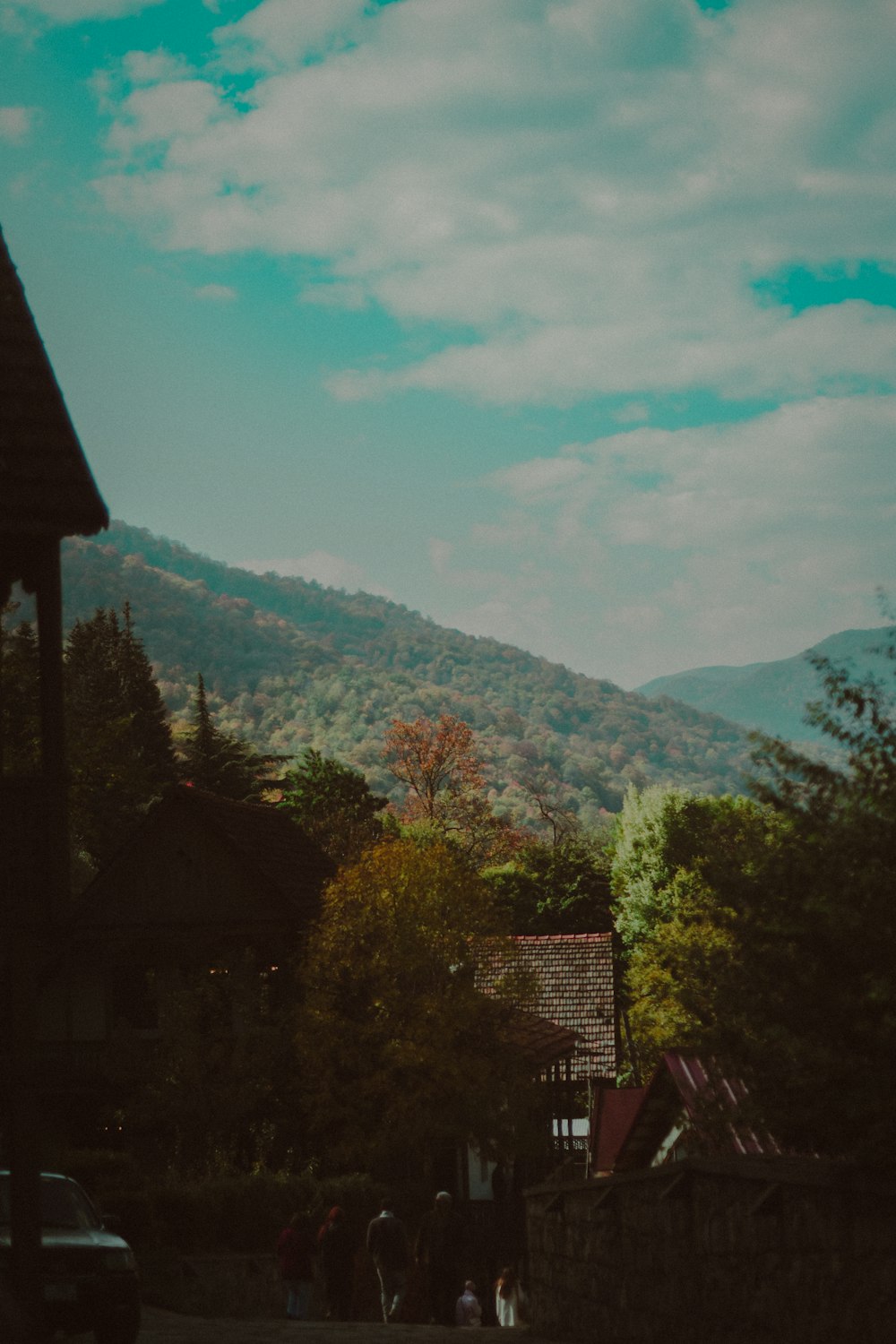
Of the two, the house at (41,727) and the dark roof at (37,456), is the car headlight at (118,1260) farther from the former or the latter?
the dark roof at (37,456)

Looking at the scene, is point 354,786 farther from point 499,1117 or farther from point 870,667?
point 870,667

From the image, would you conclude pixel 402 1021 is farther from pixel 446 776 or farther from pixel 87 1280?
pixel 446 776

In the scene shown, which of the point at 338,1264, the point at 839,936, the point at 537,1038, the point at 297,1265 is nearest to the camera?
the point at 839,936

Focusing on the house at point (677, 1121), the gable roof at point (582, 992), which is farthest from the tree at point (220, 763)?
the house at point (677, 1121)

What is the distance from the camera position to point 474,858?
74.7m

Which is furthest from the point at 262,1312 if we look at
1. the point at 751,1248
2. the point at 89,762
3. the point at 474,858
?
the point at 474,858

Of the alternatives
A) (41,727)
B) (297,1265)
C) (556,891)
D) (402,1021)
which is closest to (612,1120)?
(402,1021)

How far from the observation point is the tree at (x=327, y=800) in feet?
190

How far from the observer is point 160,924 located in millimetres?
36250

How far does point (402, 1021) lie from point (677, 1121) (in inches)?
466

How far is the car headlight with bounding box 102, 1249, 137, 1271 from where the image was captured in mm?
14945

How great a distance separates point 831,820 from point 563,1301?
7.72 m

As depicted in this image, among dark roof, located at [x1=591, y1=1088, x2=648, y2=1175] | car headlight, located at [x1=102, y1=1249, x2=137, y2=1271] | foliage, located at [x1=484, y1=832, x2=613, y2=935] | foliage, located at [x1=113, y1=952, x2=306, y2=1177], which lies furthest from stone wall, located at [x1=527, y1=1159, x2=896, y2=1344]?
foliage, located at [x1=484, y1=832, x2=613, y2=935]

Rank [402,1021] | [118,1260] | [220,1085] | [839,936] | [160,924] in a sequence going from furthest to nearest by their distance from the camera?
1. [160,924]
2. [402,1021]
3. [220,1085]
4. [118,1260]
5. [839,936]
